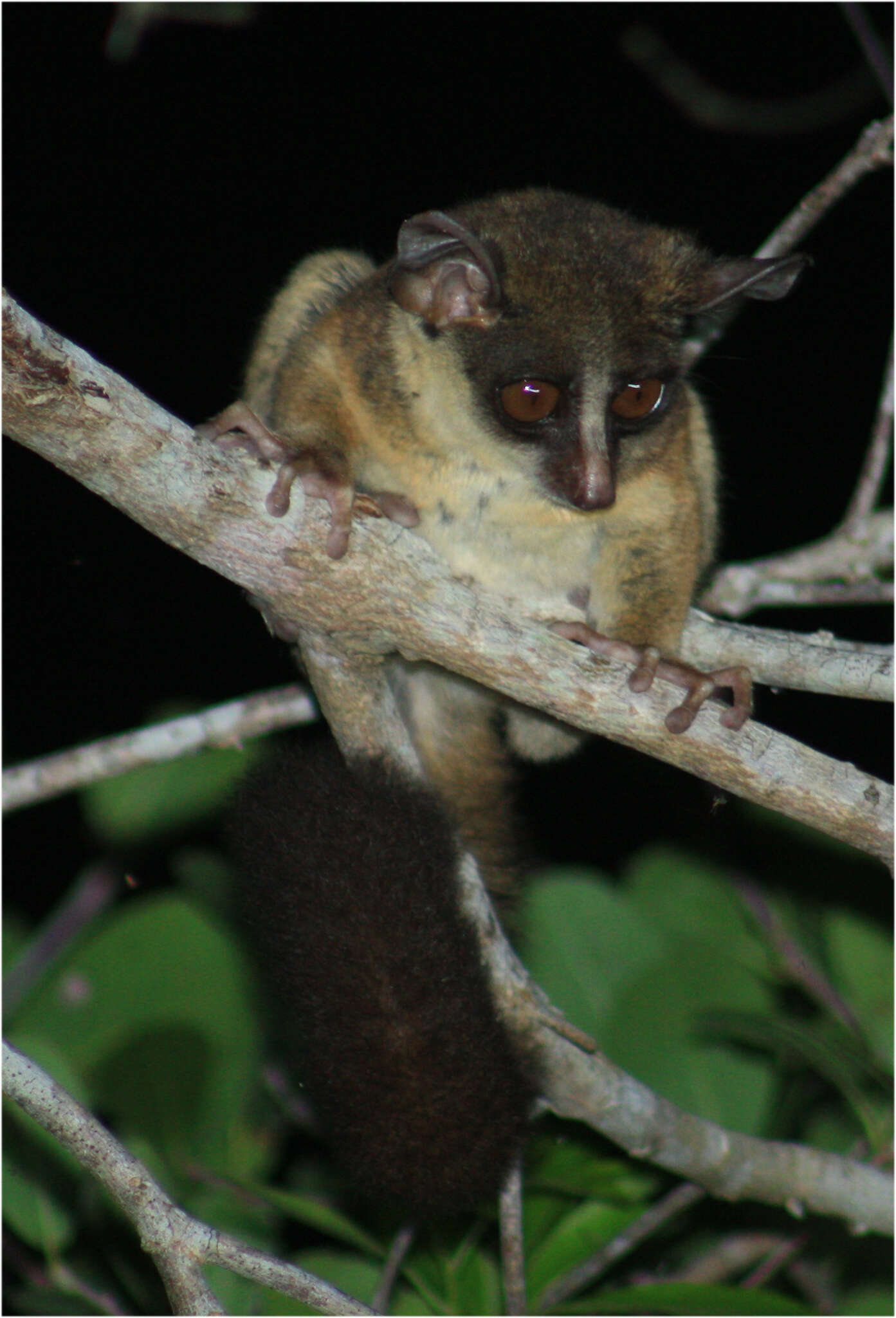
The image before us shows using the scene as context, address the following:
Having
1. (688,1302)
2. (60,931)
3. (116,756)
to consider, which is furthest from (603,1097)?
(60,931)

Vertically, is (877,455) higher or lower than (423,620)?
lower

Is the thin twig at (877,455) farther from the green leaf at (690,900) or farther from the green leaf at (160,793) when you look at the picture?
the green leaf at (160,793)

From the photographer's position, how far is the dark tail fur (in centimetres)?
202

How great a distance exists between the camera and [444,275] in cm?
235

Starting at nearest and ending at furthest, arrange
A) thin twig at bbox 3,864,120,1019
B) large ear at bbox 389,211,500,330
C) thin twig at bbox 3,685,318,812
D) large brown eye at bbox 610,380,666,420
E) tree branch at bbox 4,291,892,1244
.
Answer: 1. tree branch at bbox 4,291,892,1244
2. large ear at bbox 389,211,500,330
3. large brown eye at bbox 610,380,666,420
4. thin twig at bbox 3,685,318,812
5. thin twig at bbox 3,864,120,1019

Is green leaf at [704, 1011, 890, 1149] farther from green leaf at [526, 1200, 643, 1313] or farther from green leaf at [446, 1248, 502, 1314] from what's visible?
green leaf at [446, 1248, 502, 1314]

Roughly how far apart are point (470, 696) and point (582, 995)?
83 centimetres

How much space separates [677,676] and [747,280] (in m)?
0.81

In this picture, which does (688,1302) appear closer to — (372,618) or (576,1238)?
(576,1238)

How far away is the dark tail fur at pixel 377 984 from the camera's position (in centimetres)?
202

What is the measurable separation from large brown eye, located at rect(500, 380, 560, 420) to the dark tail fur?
73cm

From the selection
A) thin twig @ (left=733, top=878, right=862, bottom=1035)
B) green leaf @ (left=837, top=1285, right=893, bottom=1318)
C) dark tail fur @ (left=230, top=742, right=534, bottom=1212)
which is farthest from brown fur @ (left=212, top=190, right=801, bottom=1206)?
green leaf @ (left=837, top=1285, right=893, bottom=1318)

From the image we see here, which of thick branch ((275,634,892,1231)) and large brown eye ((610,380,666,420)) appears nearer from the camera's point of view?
thick branch ((275,634,892,1231))

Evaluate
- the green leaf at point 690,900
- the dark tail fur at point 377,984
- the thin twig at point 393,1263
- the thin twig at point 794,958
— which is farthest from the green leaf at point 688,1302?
the green leaf at point 690,900
